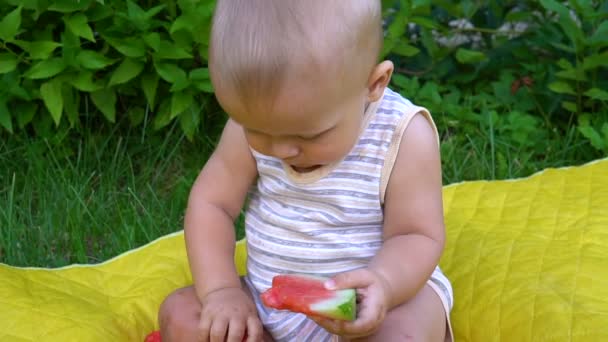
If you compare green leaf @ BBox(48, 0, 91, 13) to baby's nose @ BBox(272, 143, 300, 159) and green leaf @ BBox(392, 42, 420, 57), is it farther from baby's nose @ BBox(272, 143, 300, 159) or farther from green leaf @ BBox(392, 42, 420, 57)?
baby's nose @ BBox(272, 143, 300, 159)

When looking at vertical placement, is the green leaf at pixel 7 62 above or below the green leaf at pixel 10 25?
below

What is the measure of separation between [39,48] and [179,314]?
45.9 inches

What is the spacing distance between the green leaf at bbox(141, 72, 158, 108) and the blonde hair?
1.29 meters

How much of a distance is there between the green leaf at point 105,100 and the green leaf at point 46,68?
17 centimetres

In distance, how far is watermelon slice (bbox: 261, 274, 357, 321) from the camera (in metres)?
1.38

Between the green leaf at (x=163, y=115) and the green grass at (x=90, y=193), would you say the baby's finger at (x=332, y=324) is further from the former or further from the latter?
the green leaf at (x=163, y=115)

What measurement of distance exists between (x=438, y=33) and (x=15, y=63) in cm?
154

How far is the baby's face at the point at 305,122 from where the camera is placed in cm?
140

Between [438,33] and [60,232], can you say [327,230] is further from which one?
[438,33]

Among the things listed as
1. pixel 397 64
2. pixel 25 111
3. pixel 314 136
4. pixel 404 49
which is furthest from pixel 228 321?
pixel 397 64

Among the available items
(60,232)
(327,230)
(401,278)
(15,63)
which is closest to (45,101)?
(15,63)

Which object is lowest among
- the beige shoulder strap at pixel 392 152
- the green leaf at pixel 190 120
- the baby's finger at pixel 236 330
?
the green leaf at pixel 190 120

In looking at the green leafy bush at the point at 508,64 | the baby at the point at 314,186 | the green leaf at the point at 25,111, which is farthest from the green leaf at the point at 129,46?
the baby at the point at 314,186

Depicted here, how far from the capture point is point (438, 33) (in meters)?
3.38
